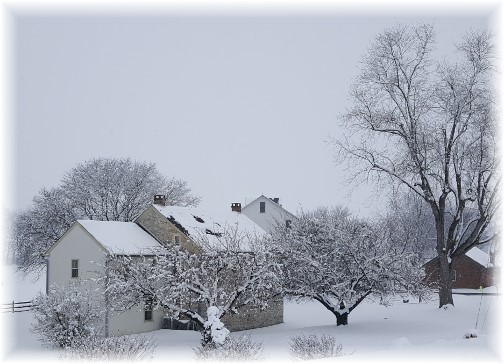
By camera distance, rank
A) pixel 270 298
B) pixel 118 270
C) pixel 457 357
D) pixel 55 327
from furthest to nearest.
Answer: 1. pixel 270 298
2. pixel 118 270
3. pixel 55 327
4. pixel 457 357

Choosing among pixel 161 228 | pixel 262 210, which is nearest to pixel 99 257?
pixel 161 228

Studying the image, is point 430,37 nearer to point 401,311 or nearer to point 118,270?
point 401,311

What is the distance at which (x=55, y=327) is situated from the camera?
26.0 metres

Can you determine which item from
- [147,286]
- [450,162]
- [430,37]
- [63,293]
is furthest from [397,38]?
[63,293]

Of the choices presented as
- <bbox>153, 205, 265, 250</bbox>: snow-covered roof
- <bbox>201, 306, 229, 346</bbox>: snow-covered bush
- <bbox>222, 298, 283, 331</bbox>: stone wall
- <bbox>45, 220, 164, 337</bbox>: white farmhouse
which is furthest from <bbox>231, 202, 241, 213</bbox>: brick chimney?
<bbox>201, 306, 229, 346</bbox>: snow-covered bush

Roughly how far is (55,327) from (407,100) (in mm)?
19015

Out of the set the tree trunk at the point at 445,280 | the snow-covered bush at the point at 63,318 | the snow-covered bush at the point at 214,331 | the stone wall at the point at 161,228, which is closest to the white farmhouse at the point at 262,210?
the stone wall at the point at 161,228

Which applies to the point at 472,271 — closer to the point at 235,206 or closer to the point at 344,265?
the point at 235,206

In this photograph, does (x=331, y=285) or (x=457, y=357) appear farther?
(x=331, y=285)

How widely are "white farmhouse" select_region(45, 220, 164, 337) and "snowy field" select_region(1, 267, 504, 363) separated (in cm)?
131

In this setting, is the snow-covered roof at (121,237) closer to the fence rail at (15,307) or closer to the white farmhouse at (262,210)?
the fence rail at (15,307)

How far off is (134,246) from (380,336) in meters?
12.9

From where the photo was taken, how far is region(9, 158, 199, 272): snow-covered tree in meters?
48.9

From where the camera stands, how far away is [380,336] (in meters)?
26.5
